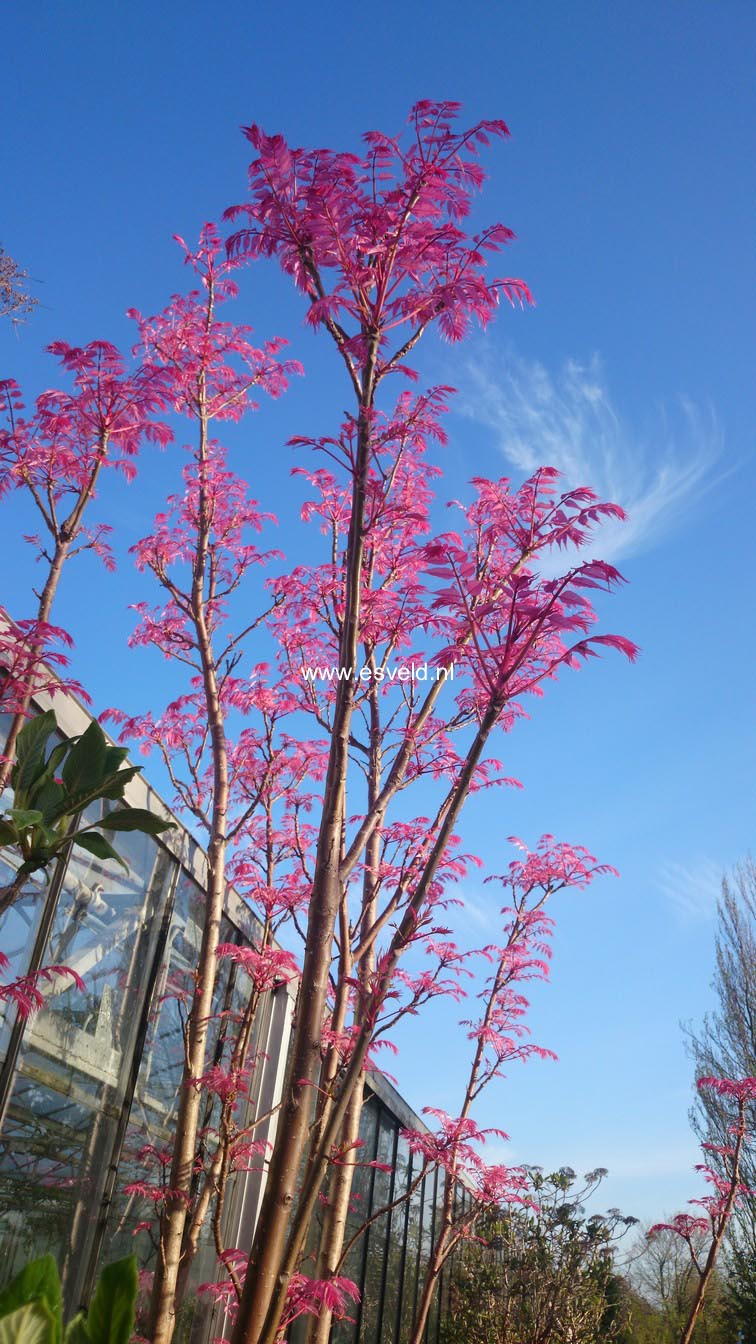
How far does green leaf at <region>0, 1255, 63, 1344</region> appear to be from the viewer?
100 centimetres

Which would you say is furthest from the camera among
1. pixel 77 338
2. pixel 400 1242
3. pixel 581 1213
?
pixel 581 1213

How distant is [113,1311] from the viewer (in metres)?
1.07

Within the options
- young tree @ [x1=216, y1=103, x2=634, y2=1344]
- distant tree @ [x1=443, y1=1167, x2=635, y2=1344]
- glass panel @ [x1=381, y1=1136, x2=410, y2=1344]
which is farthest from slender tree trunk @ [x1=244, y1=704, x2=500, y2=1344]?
glass panel @ [x1=381, y1=1136, x2=410, y2=1344]

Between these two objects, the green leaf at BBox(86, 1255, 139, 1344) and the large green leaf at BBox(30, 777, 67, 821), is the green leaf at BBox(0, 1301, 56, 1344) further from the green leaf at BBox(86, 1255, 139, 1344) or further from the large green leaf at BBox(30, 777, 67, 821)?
the large green leaf at BBox(30, 777, 67, 821)

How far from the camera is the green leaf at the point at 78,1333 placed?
1.09 metres

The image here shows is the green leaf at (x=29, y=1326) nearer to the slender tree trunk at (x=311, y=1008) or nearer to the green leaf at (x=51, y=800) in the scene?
the green leaf at (x=51, y=800)

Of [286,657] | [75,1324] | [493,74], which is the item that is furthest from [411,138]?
[75,1324]

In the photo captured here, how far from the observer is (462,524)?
523cm

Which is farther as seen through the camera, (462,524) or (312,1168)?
(462,524)

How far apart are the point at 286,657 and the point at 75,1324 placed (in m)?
4.42

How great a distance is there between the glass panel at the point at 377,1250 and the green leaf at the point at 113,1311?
781 cm

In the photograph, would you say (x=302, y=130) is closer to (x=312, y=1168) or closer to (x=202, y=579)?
(x=202, y=579)

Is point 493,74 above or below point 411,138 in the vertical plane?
above

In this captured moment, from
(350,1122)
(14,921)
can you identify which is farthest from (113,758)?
(350,1122)
